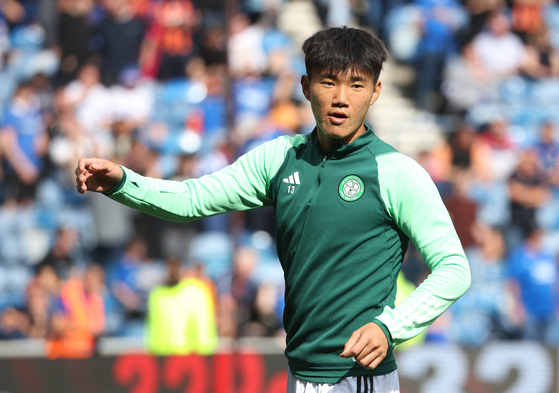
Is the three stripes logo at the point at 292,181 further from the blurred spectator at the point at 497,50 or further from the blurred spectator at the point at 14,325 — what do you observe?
the blurred spectator at the point at 497,50

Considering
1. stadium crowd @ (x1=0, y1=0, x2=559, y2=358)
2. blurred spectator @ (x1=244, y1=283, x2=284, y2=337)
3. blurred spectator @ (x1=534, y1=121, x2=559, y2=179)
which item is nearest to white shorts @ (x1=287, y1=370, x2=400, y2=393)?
stadium crowd @ (x1=0, y1=0, x2=559, y2=358)

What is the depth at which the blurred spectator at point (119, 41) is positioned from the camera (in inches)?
318

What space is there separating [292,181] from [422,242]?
0.46 metres

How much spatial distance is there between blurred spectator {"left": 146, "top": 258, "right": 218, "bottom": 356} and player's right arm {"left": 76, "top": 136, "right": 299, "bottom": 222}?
3.93 metres

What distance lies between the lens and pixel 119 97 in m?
7.88

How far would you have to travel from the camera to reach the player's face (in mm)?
2160

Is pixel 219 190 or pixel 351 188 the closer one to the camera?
pixel 351 188

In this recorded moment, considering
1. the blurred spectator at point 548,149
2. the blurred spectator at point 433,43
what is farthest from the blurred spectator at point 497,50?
the blurred spectator at point 548,149

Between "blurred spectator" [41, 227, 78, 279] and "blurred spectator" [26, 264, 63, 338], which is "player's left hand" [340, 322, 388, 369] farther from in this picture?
"blurred spectator" [41, 227, 78, 279]

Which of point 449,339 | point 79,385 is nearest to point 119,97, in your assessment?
point 79,385

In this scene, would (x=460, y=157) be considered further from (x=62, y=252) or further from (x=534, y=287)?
(x=62, y=252)

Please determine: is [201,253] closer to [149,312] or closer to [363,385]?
[149,312]

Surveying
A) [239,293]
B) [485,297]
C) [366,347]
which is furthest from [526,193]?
[366,347]

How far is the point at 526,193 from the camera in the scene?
7207 mm
